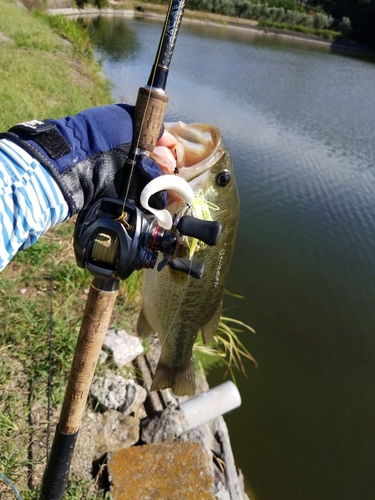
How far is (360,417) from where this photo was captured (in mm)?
4516

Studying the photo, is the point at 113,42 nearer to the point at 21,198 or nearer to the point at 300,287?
the point at 300,287

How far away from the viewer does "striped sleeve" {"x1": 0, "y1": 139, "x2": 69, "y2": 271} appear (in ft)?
3.76

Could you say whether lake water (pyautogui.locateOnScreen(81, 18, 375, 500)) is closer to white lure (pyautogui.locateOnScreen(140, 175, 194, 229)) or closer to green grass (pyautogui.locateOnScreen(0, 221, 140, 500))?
green grass (pyautogui.locateOnScreen(0, 221, 140, 500))

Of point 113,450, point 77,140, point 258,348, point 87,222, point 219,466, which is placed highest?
point 77,140

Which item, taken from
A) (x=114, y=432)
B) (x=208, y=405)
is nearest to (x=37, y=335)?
(x=114, y=432)

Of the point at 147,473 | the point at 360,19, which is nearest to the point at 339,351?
the point at 147,473

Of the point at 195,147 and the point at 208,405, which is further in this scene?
the point at 208,405

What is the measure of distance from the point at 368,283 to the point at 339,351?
179cm

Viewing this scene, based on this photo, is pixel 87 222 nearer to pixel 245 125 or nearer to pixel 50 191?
pixel 50 191

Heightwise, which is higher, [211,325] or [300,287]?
[211,325]

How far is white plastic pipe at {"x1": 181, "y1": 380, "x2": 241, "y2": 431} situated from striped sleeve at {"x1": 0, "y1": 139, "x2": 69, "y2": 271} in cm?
201

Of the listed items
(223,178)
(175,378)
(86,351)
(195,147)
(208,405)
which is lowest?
(208,405)

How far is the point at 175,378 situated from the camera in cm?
235

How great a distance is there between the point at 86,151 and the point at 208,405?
7.30ft
